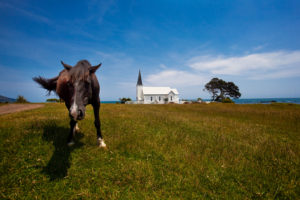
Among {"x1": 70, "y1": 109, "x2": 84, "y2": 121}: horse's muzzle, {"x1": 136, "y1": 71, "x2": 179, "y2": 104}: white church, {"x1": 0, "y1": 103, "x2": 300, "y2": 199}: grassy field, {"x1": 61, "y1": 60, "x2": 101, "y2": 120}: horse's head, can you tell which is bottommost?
{"x1": 0, "y1": 103, "x2": 300, "y2": 199}: grassy field

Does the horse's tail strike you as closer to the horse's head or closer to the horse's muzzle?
the horse's head

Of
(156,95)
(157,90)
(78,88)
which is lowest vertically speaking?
(78,88)

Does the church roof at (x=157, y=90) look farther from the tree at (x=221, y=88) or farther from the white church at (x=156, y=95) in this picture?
the tree at (x=221, y=88)

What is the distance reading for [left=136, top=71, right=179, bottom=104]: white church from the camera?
245 ft

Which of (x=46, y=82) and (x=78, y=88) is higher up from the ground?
(x=46, y=82)

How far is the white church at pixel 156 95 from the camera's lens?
7456cm

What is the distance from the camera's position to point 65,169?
11.0 feet

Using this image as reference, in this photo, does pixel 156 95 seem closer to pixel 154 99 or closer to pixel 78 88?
pixel 154 99

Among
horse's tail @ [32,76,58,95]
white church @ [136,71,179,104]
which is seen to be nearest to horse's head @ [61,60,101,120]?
horse's tail @ [32,76,58,95]

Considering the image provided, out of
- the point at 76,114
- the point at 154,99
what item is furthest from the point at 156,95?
the point at 76,114

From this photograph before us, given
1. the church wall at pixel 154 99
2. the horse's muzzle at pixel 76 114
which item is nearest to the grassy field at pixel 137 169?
the horse's muzzle at pixel 76 114

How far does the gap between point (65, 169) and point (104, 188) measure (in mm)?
1397

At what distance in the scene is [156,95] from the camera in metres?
75.6

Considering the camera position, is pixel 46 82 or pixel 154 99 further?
pixel 154 99
